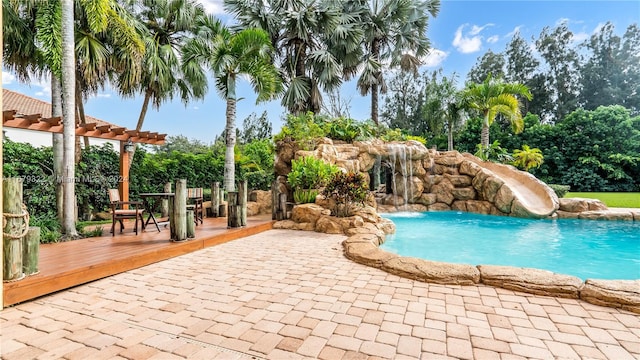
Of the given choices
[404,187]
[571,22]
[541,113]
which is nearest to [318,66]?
[404,187]

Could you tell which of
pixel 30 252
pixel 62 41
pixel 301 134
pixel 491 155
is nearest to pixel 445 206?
pixel 491 155

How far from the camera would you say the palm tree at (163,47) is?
11.1 metres

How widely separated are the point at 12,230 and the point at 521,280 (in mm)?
5362

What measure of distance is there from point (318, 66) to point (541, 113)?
22.9 metres

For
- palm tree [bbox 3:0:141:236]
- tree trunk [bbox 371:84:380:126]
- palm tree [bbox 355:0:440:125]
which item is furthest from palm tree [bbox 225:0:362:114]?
palm tree [bbox 3:0:141:236]

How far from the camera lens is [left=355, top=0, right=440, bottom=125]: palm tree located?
14.8 m

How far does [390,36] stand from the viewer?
15648 mm

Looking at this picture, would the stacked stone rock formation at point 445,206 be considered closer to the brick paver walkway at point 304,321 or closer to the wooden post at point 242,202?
the brick paver walkway at point 304,321

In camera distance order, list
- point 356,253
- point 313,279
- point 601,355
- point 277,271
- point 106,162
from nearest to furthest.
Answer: point 601,355 → point 313,279 → point 277,271 → point 356,253 → point 106,162

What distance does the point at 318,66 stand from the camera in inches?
538

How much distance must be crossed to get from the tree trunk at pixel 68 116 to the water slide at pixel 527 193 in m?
12.8

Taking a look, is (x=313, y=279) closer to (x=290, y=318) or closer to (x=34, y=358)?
(x=290, y=318)

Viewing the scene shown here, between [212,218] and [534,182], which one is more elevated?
[534,182]

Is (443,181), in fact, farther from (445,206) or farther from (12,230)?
(12,230)
